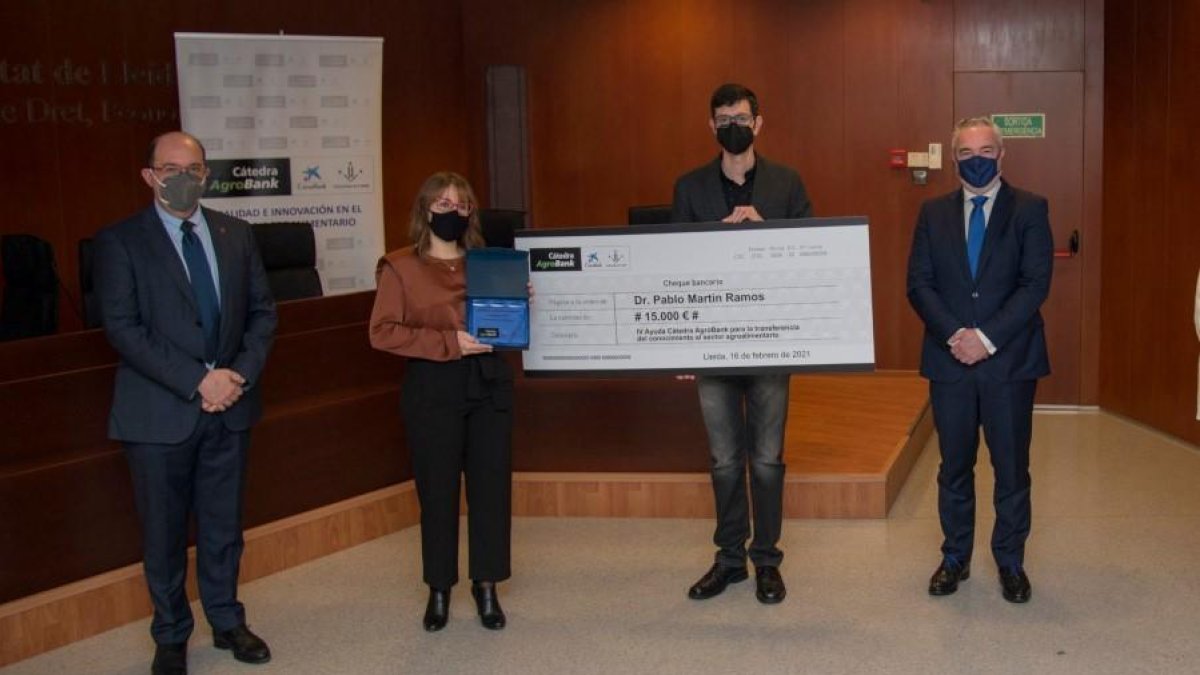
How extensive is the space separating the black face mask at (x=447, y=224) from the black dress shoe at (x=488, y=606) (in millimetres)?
1121

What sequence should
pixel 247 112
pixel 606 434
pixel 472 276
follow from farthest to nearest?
1. pixel 247 112
2. pixel 606 434
3. pixel 472 276

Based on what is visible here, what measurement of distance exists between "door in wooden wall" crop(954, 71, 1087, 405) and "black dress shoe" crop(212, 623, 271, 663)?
554 centimetres

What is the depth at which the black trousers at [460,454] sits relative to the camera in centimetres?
409

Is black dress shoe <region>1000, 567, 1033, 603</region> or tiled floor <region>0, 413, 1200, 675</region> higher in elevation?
black dress shoe <region>1000, 567, 1033, 603</region>

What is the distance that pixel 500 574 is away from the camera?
4.22m

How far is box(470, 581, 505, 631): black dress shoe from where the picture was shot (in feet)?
13.8

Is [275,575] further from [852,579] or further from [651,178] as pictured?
[651,178]

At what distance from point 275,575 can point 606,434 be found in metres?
1.50

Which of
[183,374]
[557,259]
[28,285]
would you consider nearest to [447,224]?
[557,259]

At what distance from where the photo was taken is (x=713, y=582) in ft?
14.6

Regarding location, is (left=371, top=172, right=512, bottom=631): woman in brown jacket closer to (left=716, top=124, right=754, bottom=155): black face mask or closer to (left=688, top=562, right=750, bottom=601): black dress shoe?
(left=688, top=562, right=750, bottom=601): black dress shoe

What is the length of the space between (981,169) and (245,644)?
2.72 meters

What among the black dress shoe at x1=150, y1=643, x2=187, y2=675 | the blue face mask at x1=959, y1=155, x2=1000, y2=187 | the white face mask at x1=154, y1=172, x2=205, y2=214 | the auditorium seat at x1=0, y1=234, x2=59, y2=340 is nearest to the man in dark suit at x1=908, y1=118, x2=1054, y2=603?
the blue face mask at x1=959, y1=155, x2=1000, y2=187

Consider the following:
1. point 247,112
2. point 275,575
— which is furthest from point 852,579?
point 247,112
